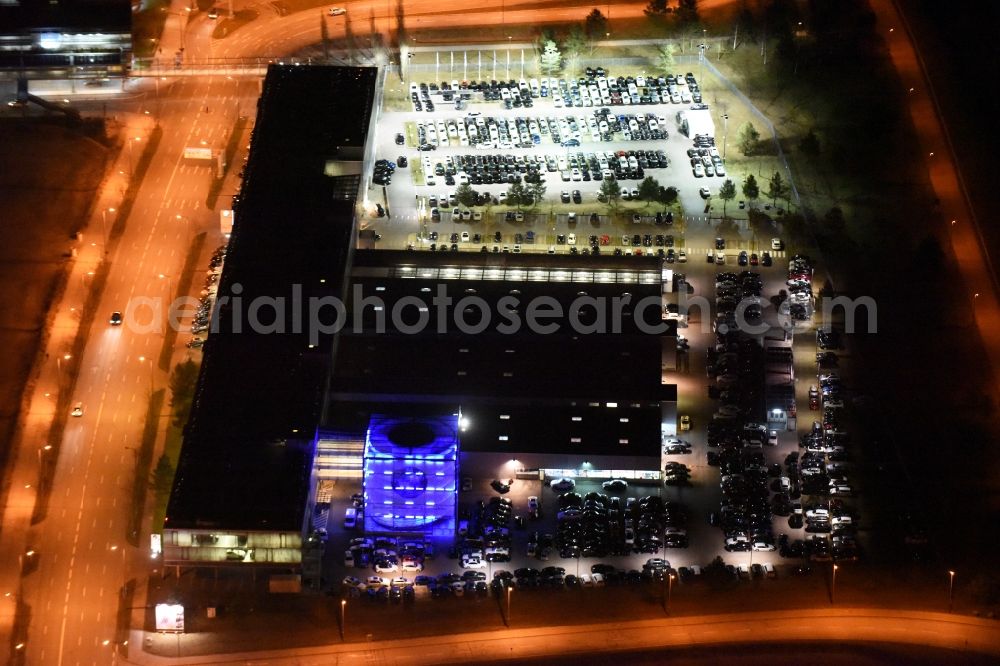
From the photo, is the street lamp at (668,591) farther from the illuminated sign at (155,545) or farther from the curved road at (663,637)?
the illuminated sign at (155,545)

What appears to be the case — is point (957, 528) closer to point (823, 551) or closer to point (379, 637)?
point (823, 551)

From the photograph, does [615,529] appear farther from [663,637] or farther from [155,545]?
[155,545]

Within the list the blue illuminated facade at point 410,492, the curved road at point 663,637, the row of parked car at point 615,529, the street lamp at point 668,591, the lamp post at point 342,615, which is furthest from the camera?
the blue illuminated facade at point 410,492

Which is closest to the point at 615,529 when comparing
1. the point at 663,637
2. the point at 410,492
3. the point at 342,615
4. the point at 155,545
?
the point at 663,637

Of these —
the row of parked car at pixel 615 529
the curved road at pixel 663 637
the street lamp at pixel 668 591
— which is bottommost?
the curved road at pixel 663 637

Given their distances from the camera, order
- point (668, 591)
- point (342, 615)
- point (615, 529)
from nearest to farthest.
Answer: point (342, 615) → point (668, 591) → point (615, 529)

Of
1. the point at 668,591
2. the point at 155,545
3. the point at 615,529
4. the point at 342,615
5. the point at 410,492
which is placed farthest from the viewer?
the point at 410,492

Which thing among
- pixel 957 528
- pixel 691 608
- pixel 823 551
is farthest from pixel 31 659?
pixel 957 528

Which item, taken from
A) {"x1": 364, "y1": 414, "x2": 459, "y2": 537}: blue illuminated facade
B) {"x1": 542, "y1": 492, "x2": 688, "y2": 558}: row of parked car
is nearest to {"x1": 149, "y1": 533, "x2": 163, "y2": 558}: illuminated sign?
{"x1": 364, "y1": 414, "x2": 459, "y2": 537}: blue illuminated facade

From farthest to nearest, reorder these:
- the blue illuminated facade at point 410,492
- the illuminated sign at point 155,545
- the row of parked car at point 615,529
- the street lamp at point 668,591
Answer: the blue illuminated facade at point 410,492, the row of parked car at point 615,529, the illuminated sign at point 155,545, the street lamp at point 668,591

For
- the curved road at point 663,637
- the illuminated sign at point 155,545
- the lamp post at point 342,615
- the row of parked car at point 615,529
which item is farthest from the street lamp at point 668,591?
the illuminated sign at point 155,545

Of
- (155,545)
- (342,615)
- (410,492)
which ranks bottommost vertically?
(342,615)
